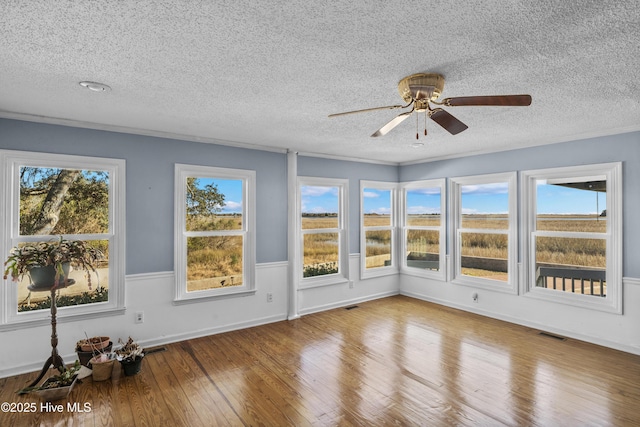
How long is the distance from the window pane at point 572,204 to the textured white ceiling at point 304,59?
2.80ft

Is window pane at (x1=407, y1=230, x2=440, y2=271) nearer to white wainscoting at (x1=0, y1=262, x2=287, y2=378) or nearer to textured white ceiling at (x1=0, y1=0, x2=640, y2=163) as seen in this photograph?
white wainscoting at (x1=0, y1=262, x2=287, y2=378)

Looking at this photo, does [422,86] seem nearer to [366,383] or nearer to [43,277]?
[366,383]

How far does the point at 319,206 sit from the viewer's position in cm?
555

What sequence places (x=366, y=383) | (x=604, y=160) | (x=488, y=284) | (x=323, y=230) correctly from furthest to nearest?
1. (x=323, y=230)
2. (x=488, y=284)
3. (x=604, y=160)
4. (x=366, y=383)

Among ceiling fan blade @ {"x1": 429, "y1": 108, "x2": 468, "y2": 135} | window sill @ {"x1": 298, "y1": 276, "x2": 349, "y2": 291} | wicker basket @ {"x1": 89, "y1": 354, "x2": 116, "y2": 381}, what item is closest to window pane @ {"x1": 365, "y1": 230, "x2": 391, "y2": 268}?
window sill @ {"x1": 298, "y1": 276, "x2": 349, "y2": 291}

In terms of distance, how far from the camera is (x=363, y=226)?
596 centimetres

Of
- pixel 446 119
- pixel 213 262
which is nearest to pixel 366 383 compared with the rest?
pixel 446 119

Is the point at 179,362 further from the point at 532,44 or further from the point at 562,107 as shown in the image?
the point at 562,107

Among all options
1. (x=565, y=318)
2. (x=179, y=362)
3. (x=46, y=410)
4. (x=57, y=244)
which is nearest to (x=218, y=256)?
(x=179, y=362)

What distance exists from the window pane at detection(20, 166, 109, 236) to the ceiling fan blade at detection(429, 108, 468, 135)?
11.4 feet

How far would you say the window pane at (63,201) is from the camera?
3.40m

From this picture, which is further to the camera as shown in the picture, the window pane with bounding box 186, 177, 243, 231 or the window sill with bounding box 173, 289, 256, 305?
the window pane with bounding box 186, 177, 243, 231

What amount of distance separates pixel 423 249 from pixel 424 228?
378 mm

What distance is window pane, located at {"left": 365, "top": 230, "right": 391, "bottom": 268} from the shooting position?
607 centimetres
